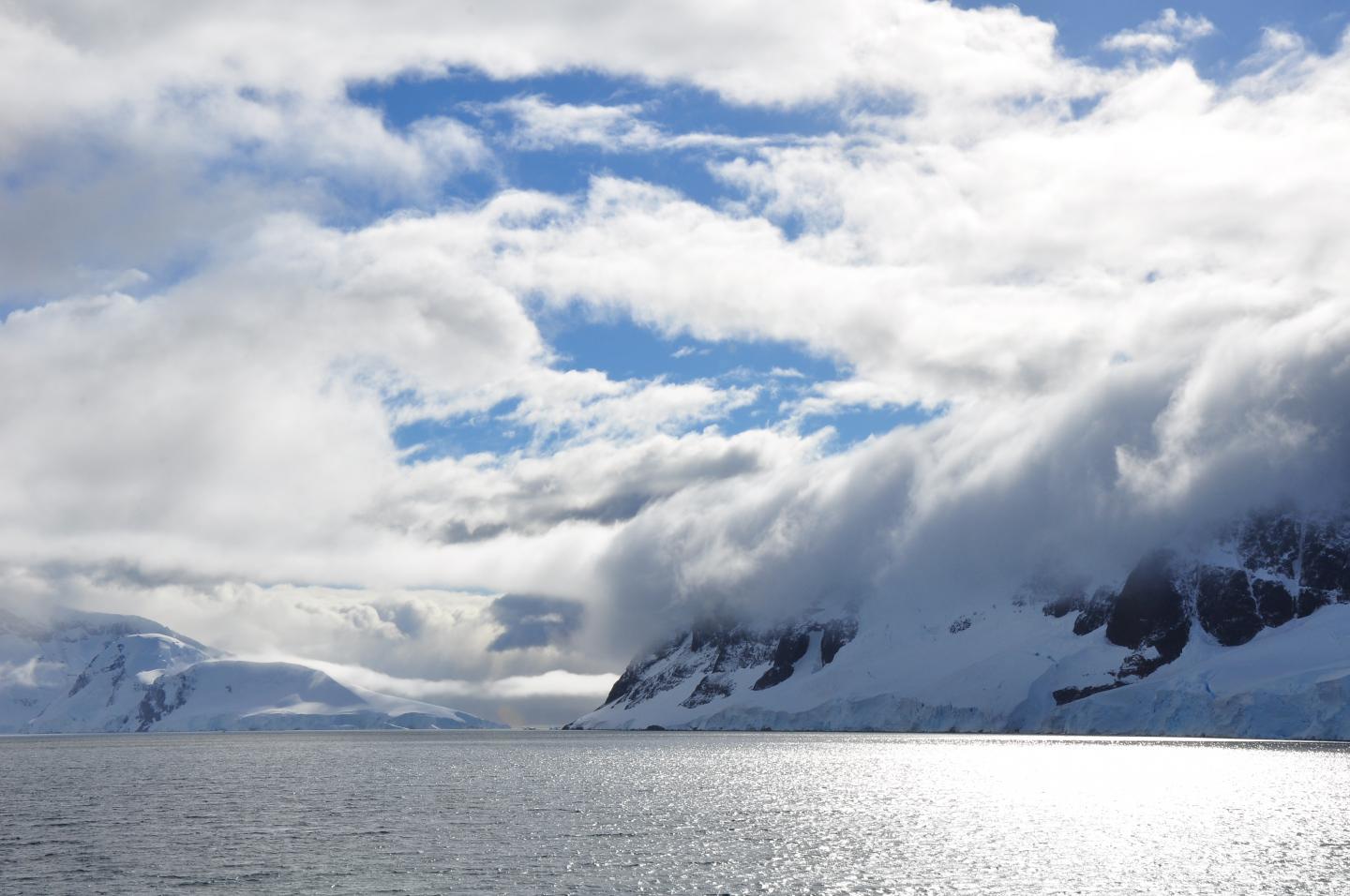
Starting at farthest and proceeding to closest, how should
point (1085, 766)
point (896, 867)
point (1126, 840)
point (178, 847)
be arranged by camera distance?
point (1085, 766) < point (1126, 840) < point (178, 847) < point (896, 867)

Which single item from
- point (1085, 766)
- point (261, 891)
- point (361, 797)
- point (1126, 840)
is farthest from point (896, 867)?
point (1085, 766)

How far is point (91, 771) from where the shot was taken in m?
183

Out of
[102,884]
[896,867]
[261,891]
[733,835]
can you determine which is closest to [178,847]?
[102,884]

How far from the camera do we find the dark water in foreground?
68625 millimetres

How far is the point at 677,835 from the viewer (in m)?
89.5

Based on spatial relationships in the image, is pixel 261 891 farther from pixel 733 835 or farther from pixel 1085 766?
pixel 1085 766

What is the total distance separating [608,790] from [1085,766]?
82.4 m

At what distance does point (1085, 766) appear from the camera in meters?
182

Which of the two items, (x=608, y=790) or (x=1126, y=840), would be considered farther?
(x=608, y=790)

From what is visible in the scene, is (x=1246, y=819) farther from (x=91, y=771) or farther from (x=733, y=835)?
(x=91, y=771)

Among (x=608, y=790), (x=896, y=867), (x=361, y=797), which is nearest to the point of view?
(x=896, y=867)

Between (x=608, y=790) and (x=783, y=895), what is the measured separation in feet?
245

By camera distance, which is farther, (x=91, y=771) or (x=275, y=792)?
(x=91, y=771)

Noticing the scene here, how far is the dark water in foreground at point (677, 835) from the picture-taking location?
68625 millimetres
